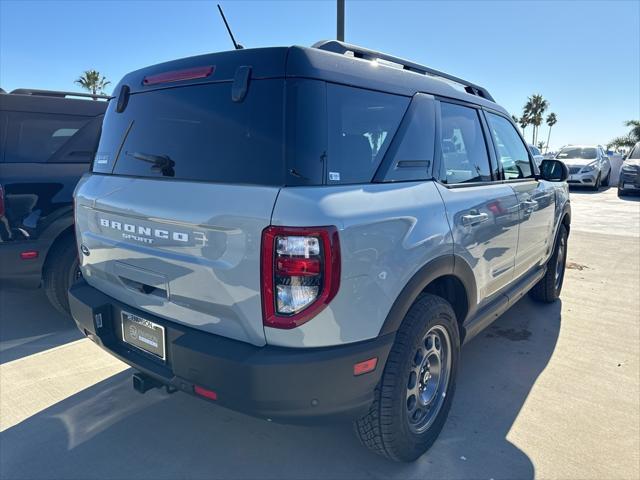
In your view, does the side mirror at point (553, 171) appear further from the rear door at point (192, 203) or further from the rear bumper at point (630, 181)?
the rear bumper at point (630, 181)

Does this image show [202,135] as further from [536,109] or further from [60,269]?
[536,109]

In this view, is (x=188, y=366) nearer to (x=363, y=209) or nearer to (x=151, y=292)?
(x=151, y=292)

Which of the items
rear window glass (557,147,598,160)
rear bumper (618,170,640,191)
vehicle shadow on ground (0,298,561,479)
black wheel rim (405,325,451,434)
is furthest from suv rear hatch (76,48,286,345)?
rear window glass (557,147,598,160)

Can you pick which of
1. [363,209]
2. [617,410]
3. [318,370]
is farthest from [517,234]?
[318,370]

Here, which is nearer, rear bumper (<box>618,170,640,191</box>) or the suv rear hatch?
the suv rear hatch

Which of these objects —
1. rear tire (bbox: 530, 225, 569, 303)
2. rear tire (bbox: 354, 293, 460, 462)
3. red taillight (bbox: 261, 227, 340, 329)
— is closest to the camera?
red taillight (bbox: 261, 227, 340, 329)

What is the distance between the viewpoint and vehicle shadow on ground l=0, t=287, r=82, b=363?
146 inches

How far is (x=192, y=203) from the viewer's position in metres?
1.92

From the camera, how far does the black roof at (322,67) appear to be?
187 cm

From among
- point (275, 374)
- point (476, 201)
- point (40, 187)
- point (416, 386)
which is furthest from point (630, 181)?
point (275, 374)

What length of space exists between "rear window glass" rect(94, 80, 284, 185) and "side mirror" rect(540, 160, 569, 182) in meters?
3.13

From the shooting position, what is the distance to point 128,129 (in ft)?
8.06

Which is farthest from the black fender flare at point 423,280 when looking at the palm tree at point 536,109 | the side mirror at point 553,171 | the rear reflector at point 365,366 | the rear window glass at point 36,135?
the palm tree at point 536,109

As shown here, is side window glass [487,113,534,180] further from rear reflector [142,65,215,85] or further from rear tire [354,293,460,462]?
rear reflector [142,65,215,85]
